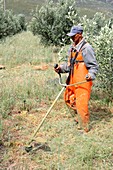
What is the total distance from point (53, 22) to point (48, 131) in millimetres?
9443

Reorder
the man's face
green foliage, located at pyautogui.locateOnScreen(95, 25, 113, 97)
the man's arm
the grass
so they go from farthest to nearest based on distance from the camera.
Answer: green foliage, located at pyautogui.locateOnScreen(95, 25, 113, 97)
the man's face
the man's arm
the grass

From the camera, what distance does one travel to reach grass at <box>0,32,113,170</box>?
4.20 m

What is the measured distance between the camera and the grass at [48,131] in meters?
4.20

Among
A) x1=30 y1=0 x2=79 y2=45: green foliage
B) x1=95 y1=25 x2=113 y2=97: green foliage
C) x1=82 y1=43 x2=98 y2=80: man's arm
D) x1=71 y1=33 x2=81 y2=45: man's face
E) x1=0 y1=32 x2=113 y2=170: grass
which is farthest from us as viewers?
x1=30 y1=0 x2=79 y2=45: green foliage

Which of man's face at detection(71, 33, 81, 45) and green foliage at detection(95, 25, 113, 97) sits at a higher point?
man's face at detection(71, 33, 81, 45)

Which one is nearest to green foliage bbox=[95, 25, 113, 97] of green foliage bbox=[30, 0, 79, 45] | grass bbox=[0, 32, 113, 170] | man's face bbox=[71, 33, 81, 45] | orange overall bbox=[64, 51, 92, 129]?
grass bbox=[0, 32, 113, 170]

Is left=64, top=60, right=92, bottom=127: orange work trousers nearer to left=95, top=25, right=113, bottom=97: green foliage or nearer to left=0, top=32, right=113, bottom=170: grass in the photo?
left=0, top=32, right=113, bottom=170: grass

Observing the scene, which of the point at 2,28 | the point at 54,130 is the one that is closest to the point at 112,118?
the point at 54,130

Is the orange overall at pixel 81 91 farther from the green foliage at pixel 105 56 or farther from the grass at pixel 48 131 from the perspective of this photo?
the green foliage at pixel 105 56

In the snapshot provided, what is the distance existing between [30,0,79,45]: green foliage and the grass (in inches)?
220

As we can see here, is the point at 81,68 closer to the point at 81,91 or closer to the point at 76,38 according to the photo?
the point at 81,91

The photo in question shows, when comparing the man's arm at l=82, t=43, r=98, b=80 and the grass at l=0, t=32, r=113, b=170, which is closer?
the grass at l=0, t=32, r=113, b=170

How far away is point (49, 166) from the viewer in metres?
4.07

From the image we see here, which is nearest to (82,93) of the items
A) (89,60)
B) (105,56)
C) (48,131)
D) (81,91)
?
(81,91)
